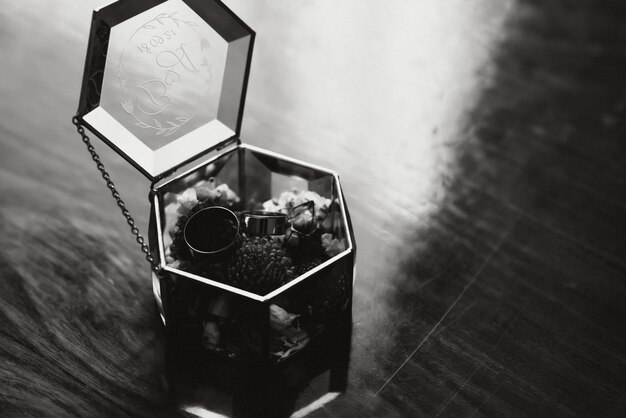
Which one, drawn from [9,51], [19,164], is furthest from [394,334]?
[9,51]

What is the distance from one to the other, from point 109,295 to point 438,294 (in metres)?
0.33

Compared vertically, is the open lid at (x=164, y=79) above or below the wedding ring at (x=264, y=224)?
above

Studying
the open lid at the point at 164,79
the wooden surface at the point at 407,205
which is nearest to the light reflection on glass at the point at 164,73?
Answer: the open lid at the point at 164,79

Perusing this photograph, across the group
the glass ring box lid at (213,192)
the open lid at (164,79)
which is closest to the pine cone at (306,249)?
the glass ring box lid at (213,192)

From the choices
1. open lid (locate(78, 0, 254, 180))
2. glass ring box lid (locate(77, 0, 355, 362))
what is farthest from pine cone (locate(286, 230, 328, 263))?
open lid (locate(78, 0, 254, 180))

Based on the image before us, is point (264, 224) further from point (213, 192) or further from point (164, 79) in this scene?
point (164, 79)

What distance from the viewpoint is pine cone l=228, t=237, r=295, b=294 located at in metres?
0.64

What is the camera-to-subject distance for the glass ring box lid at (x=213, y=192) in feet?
2.10

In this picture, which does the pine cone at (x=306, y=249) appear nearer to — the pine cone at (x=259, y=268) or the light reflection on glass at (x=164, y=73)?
the pine cone at (x=259, y=268)

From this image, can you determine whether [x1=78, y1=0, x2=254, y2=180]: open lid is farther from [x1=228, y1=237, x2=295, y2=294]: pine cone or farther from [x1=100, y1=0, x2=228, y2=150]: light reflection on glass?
[x1=228, y1=237, x2=295, y2=294]: pine cone

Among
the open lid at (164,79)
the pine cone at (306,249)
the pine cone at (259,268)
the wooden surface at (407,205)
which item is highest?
the open lid at (164,79)

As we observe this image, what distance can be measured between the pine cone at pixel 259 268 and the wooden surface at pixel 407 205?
10 centimetres

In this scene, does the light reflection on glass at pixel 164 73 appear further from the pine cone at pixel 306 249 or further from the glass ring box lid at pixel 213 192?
the pine cone at pixel 306 249

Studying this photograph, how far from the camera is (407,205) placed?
0.84 meters
